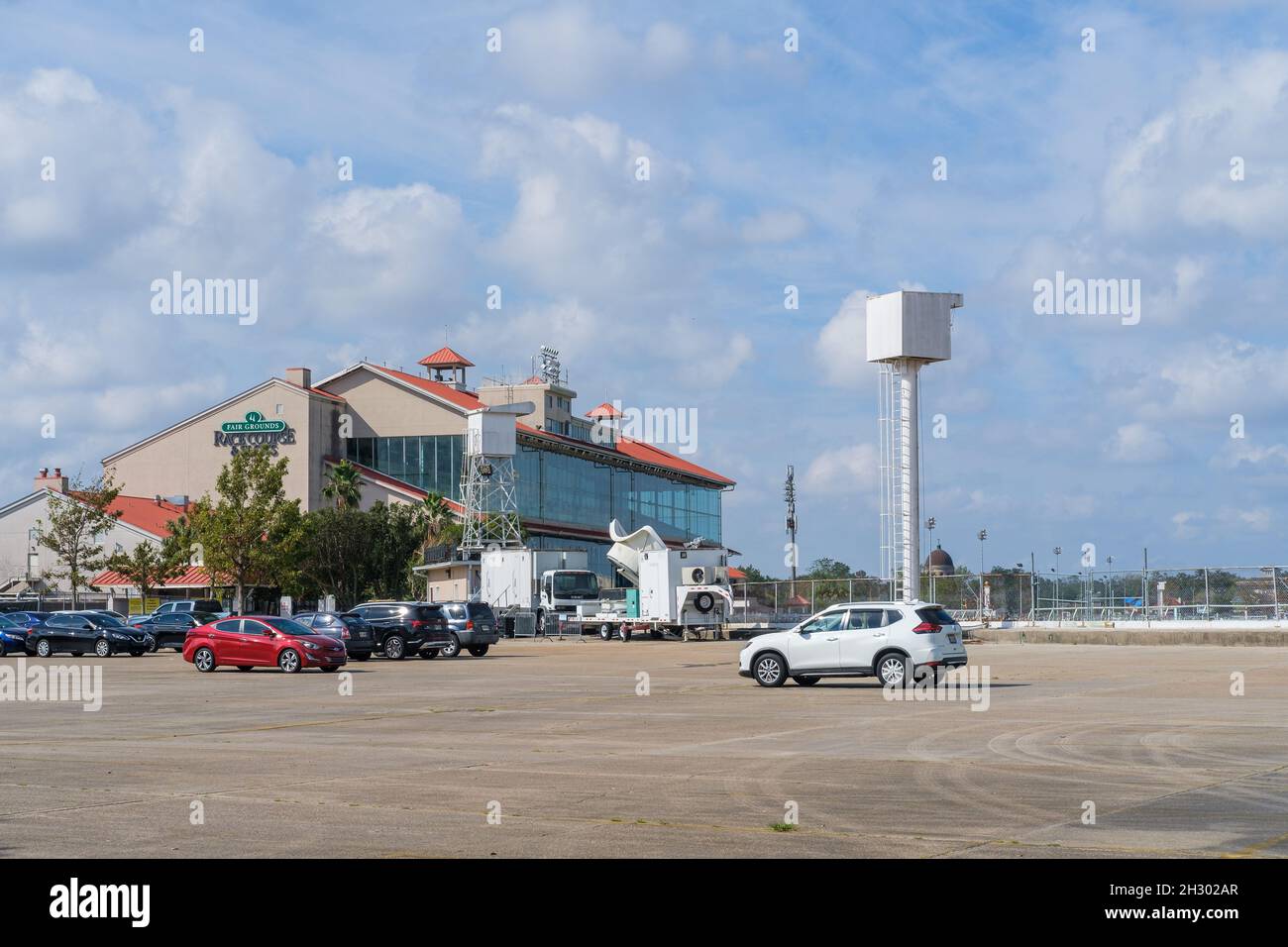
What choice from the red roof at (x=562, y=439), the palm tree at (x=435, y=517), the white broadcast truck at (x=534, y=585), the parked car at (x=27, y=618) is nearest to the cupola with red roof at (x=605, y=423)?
the red roof at (x=562, y=439)

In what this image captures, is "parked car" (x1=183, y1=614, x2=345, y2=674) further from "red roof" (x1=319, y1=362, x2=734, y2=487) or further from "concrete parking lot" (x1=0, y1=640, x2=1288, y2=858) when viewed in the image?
"red roof" (x1=319, y1=362, x2=734, y2=487)

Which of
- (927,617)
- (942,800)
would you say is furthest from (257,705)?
(942,800)

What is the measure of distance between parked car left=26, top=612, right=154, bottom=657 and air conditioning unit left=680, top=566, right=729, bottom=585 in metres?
22.8

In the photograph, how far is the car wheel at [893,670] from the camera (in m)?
26.0

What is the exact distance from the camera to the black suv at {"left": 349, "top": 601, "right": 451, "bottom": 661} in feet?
141

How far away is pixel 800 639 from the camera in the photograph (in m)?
27.2

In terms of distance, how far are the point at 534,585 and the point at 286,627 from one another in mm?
31599

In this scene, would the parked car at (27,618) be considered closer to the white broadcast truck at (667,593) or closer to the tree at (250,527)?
the tree at (250,527)

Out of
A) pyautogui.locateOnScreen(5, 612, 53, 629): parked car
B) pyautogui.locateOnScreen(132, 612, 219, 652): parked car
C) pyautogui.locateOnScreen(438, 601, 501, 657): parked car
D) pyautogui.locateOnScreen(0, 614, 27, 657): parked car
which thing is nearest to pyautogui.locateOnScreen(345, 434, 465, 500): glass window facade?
pyautogui.locateOnScreen(132, 612, 219, 652): parked car

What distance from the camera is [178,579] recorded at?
82.9 metres

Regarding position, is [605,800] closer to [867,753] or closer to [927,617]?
[867,753]

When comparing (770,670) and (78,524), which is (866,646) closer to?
(770,670)

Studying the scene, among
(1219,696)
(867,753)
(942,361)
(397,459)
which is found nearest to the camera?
(867,753)
